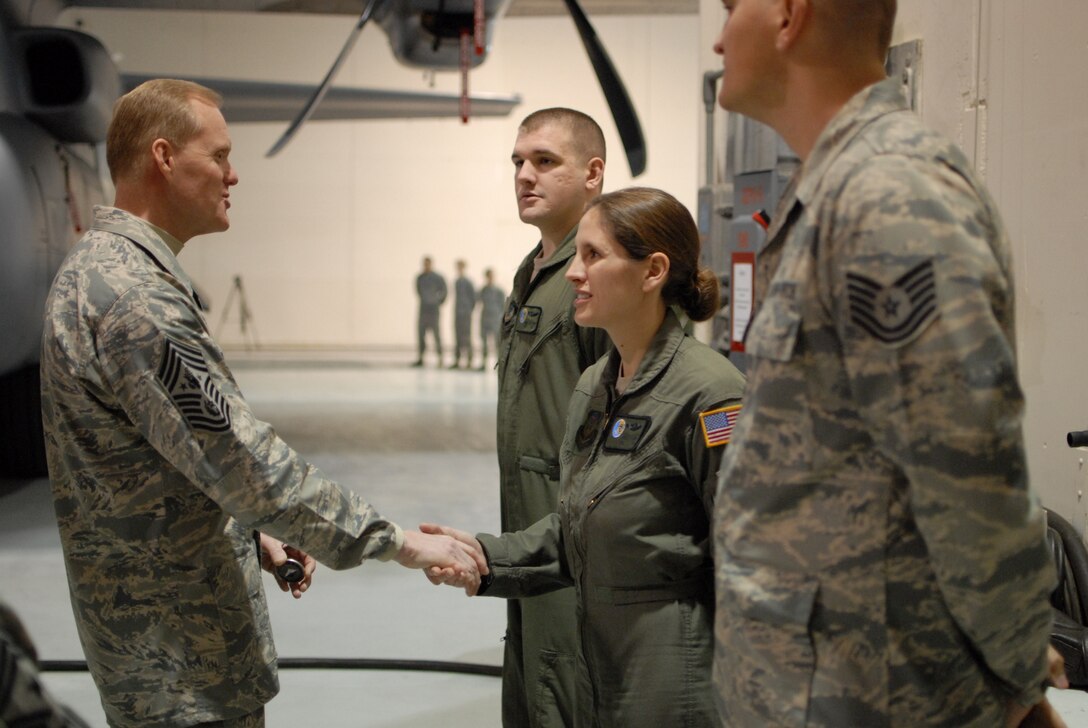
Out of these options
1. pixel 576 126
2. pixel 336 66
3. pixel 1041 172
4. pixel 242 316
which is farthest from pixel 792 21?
pixel 242 316

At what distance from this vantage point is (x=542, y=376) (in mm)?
2730

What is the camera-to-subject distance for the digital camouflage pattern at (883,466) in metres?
1.10

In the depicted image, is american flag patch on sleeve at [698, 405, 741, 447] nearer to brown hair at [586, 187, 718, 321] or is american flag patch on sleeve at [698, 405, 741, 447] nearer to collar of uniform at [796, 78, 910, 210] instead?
brown hair at [586, 187, 718, 321]

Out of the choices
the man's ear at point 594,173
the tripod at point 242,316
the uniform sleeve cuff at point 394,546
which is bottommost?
the tripod at point 242,316

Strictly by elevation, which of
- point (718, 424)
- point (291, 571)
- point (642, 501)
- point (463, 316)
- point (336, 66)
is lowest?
point (463, 316)

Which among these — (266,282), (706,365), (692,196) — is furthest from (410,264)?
(706,365)

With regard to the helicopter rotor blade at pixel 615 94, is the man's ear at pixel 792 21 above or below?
below

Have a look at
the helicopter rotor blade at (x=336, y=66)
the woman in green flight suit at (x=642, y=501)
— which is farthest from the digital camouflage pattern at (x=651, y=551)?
the helicopter rotor blade at (x=336, y=66)

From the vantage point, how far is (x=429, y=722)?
352cm

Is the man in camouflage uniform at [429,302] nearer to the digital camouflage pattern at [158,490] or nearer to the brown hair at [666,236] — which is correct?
the brown hair at [666,236]

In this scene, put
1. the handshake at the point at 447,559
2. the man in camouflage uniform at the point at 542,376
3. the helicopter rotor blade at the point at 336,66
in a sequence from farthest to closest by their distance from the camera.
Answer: the helicopter rotor blade at the point at 336,66
the man in camouflage uniform at the point at 542,376
the handshake at the point at 447,559

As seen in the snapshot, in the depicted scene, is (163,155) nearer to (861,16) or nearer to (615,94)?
(861,16)

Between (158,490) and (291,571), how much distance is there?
41cm

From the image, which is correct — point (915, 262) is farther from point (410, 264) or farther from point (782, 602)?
point (410, 264)
